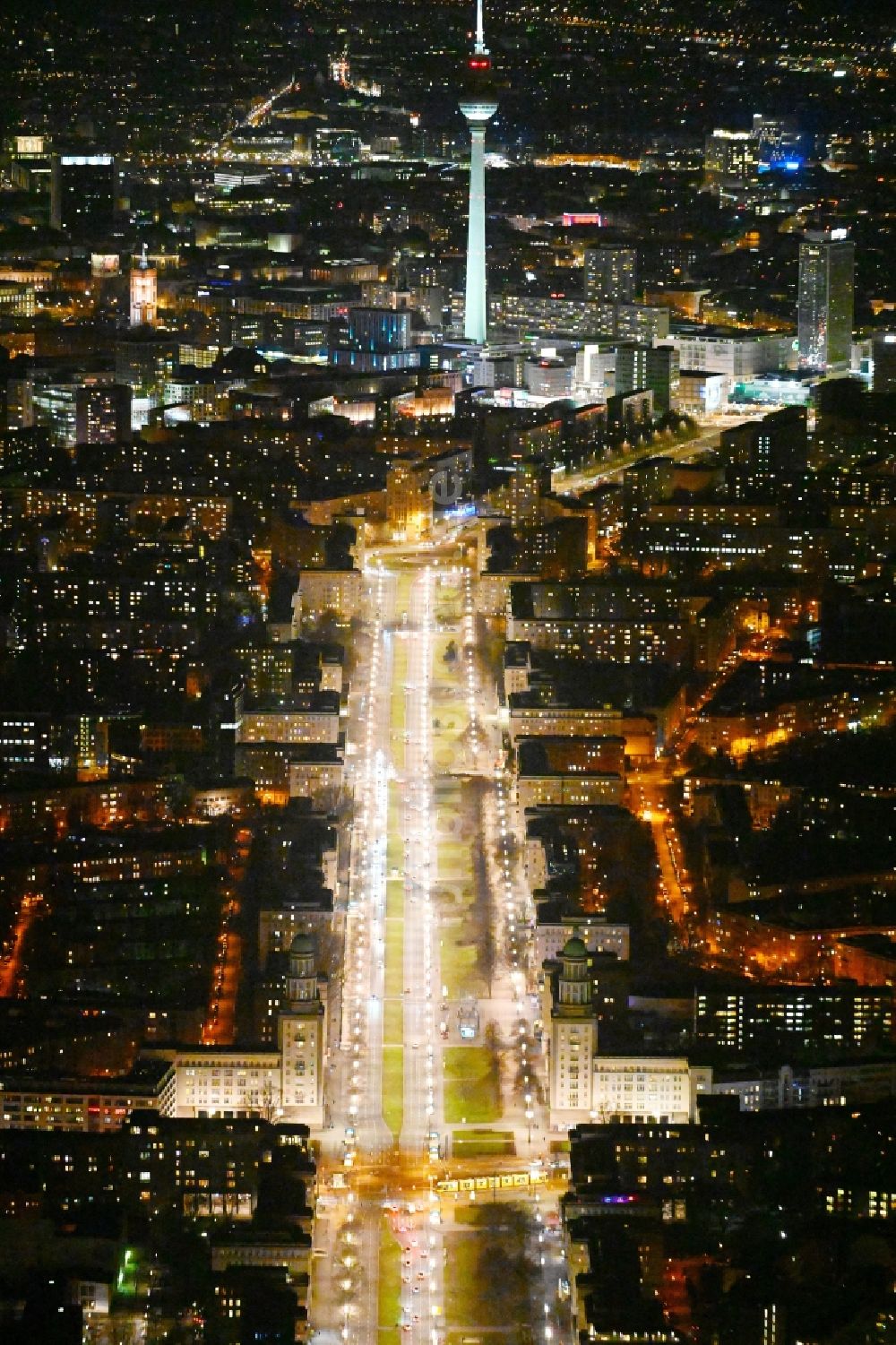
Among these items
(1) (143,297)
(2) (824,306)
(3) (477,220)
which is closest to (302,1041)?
(2) (824,306)

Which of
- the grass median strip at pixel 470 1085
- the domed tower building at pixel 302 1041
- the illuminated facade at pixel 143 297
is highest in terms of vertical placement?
the domed tower building at pixel 302 1041

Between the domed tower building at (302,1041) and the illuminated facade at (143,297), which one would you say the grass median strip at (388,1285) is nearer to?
the domed tower building at (302,1041)

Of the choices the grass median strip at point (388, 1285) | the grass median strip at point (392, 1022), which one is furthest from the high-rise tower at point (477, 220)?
the grass median strip at point (388, 1285)

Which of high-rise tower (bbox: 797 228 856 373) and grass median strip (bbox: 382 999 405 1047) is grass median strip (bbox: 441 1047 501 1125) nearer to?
grass median strip (bbox: 382 999 405 1047)

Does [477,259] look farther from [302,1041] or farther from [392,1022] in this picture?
[302,1041]

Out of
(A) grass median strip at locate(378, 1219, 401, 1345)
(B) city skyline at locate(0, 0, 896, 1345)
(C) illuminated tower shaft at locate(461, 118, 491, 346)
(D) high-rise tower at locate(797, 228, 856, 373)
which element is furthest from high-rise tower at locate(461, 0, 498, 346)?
(A) grass median strip at locate(378, 1219, 401, 1345)

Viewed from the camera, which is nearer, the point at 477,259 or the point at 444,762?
the point at 444,762

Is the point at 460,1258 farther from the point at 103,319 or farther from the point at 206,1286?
the point at 103,319
